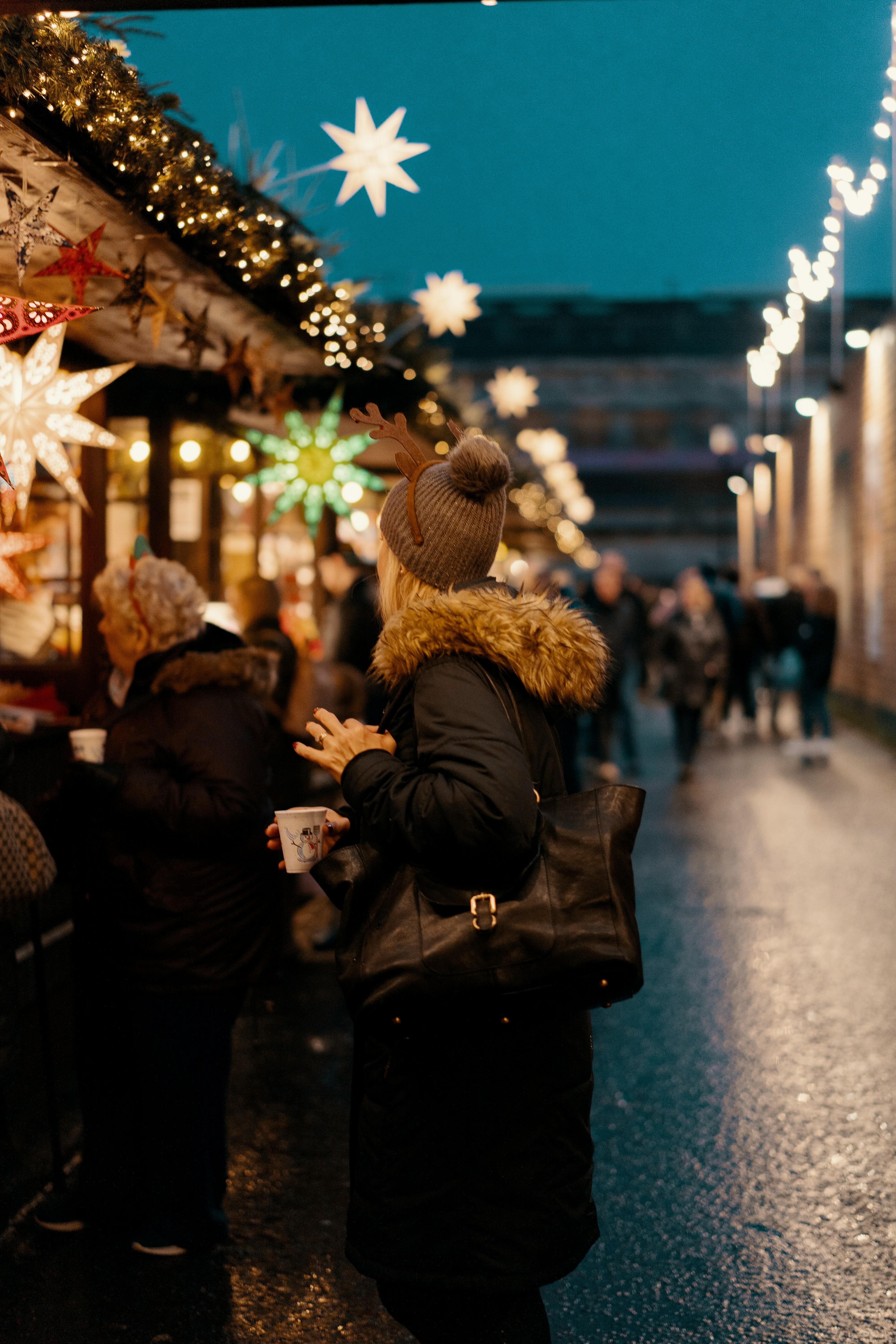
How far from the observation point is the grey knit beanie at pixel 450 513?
2.59m

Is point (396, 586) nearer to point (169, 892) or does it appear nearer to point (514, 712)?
point (514, 712)

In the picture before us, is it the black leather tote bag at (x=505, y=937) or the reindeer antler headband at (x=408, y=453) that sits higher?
the reindeer antler headband at (x=408, y=453)

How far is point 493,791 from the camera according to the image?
2.30 metres

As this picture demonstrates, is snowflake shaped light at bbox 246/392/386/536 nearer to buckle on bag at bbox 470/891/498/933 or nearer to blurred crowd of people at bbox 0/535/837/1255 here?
blurred crowd of people at bbox 0/535/837/1255

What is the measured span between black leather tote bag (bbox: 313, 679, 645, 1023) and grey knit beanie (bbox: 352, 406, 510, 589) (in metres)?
0.56

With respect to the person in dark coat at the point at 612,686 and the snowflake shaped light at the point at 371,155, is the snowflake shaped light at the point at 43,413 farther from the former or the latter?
the person in dark coat at the point at 612,686

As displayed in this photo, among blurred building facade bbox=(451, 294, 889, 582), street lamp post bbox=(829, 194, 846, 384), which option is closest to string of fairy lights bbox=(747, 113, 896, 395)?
street lamp post bbox=(829, 194, 846, 384)

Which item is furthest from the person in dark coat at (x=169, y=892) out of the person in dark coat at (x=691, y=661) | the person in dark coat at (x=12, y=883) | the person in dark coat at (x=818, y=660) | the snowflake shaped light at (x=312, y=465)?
the person in dark coat at (x=818, y=660)

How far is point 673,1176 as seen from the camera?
169 inches

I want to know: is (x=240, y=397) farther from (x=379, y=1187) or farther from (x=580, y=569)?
(x=580, y=569)

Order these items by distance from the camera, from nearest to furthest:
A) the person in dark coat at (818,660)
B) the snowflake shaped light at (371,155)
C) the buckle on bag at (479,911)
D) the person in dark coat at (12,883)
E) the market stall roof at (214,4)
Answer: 1. the buckle on bag at (479,911)
2. the market stall roof at (214,4)
3. the person in dark coat at (12,883)
4. the snowflake shaped light at (371,155)
5. the person in dark coat at (818,660)

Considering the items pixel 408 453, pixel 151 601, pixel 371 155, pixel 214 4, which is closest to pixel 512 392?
pixel 371 155

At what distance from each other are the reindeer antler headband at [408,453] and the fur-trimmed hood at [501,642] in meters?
0.17

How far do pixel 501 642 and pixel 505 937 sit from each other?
21.4 inches
